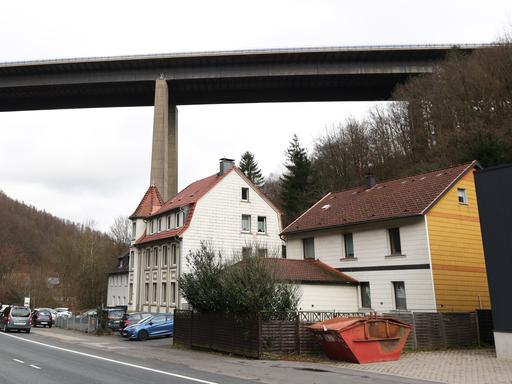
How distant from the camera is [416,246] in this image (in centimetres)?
2517

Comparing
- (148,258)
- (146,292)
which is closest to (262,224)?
(148,258)

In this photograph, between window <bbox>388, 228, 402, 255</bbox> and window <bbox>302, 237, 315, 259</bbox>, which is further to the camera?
window <bbox>302, 237, 315, 259</bbox>

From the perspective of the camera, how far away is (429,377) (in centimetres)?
1328

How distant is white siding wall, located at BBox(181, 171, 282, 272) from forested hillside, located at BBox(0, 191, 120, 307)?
30.7 meters

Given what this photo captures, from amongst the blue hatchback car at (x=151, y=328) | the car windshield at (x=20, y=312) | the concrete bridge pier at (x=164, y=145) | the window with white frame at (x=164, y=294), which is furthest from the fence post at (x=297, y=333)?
the concrete bridge pier at (x=164, y=145)

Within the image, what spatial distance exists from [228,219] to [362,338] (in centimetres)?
2625

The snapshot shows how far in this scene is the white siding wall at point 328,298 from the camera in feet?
87.0

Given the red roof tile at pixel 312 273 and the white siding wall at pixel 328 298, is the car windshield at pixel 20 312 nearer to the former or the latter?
the red roof tile at pixel 312 273

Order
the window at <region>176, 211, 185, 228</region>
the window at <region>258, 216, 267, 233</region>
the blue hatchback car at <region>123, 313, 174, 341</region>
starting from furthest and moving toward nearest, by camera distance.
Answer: the window at <region>258, 216, 267, 233</region>, the window at <region>176, 211, 185, 228</region>, the blue hatchback car at <region>123, 313, 174, 341</region>

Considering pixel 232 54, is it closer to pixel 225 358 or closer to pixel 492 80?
pixel 492 80

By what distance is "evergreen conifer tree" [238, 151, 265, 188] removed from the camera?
7275cm

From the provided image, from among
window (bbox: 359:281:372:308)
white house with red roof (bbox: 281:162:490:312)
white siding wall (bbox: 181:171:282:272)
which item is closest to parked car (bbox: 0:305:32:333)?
white siding wall (bbox: 181:171:282:272)

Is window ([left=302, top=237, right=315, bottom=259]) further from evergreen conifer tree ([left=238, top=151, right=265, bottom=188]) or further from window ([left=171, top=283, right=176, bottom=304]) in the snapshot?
evergreen conifer tree ([left=238, top=151, right=265, bottom=188])

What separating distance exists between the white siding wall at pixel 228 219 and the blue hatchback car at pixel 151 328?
29.1 ft
